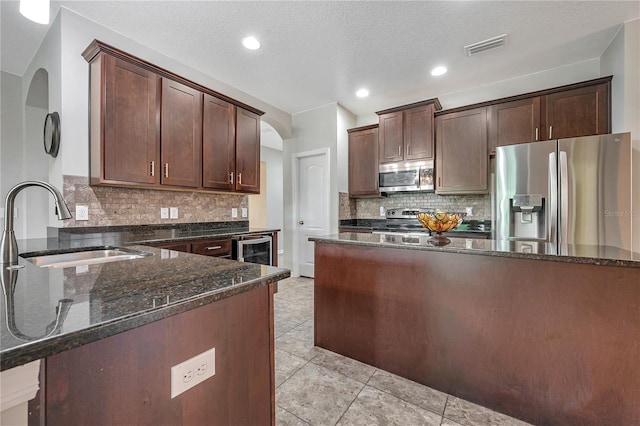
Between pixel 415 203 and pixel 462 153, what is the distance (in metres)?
1.03

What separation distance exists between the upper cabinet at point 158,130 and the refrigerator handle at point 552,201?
3.33 metres

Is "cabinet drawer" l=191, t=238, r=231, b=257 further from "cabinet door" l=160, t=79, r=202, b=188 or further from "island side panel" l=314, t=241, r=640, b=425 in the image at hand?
"island side panel" l=314, t=241, r=640, b=425

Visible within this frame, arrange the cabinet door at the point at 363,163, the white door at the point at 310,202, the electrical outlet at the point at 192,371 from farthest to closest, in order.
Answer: the white door at the point at 310,202 → the cabinet door at the point at 363,163 → the electrical outlet at the point at 192,371

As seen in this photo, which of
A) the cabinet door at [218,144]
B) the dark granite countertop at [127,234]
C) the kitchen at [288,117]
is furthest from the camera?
the cabinet door at [218,144]

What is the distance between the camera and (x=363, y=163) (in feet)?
14.4

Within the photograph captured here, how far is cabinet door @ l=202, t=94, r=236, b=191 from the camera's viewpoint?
3.01m

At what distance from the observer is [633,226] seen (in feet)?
8.04

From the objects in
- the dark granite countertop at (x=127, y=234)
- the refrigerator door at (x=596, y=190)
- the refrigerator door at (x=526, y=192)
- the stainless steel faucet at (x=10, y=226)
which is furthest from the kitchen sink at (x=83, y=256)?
the refrigerator door at (x=596, y=190)

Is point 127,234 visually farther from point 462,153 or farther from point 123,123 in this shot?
point 462,153

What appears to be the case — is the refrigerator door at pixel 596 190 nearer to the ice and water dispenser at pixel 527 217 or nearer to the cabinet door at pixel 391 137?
the ice and water dispenser at pixel 527 217

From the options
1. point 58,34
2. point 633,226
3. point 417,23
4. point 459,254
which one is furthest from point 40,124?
point 633,226

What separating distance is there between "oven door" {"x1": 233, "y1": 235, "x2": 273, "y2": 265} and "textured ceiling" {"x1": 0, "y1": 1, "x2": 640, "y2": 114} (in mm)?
2053

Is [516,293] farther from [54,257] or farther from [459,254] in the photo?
[54,257]

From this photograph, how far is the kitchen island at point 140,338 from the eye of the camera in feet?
1.69
